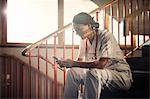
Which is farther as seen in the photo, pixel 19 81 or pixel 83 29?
pixel 19 81

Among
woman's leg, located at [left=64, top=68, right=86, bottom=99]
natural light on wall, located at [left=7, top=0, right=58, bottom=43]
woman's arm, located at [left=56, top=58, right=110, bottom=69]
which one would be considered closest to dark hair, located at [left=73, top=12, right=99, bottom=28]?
woman's arm, located at [left=56, top=58, right=110, bottom=69]

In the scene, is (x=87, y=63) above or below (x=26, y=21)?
below

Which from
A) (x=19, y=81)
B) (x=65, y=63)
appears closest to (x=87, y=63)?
(x=65, y=63)

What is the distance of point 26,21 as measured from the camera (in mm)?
3824

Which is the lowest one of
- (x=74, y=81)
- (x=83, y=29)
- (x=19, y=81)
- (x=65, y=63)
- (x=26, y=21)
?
(x=19, y=81)

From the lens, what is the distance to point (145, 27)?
346 cm

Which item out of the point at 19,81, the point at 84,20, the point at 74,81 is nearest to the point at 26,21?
the point at 19,81

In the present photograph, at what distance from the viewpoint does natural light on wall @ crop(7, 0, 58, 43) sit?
12.5ft

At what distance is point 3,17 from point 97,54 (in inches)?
66.0

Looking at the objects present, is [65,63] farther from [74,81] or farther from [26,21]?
[26,21]

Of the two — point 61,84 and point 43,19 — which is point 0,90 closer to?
point 61,84

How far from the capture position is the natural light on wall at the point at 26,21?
3.82 metres

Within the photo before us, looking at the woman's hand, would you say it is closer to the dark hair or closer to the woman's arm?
the woman's arm

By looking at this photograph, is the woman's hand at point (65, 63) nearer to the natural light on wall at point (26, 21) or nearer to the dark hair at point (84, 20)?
the dark hair at point (84, 20)
